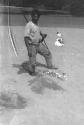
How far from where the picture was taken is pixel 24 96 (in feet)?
18.4

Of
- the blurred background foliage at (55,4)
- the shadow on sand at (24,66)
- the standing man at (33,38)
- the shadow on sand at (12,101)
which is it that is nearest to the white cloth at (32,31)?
the standing man at (33,38)

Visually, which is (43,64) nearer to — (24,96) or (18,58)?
(18,58)

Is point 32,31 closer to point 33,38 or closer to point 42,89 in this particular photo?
point 33,38

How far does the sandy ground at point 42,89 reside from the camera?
193 inches

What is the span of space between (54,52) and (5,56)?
1112 mm

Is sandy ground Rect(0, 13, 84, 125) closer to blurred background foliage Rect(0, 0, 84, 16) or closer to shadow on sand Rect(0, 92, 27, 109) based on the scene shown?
shadow on sand Rect(0, 92, 27, 109)

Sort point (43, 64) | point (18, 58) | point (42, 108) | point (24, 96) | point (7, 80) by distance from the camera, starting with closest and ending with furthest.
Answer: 1. point (42, 108)
2. point (24, 96)
3. point (7, 80)
4. point (43, 64)
5. point (18, 58)

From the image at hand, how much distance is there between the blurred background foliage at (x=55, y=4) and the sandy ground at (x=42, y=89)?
885mm

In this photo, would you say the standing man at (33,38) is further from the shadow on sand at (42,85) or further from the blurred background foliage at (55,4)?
the blurred background foliage at (55,4)

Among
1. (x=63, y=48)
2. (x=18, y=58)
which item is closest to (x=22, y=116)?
(x=18, y=58)

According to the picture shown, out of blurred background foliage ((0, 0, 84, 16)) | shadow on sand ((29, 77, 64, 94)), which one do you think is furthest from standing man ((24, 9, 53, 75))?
blurred background foliage ((0, 0, 84, 16))

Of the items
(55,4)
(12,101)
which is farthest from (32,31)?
(55,4)

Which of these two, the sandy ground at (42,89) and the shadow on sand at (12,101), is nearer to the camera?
the sandy ground at (42,89)

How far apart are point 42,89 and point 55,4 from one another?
15.9ft
